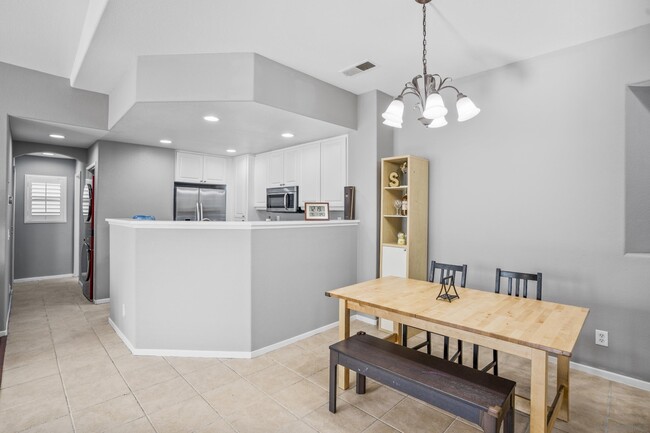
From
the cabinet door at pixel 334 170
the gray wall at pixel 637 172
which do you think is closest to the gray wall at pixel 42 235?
the cabinet door at pixel 334 170

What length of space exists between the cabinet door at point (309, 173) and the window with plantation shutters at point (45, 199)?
16.3 ft

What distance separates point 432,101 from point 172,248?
253cm

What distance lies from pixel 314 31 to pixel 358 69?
2.72 feet

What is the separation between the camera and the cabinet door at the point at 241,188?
19.0 ft

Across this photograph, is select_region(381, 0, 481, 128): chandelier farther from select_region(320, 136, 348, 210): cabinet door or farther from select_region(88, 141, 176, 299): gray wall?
select_region(88, 141, 176, 299): gray wall

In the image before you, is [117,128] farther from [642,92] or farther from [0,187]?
[642,92]

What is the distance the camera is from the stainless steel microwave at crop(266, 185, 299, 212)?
488cm

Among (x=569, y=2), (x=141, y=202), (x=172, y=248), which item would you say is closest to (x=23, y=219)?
(x=141, y=202)

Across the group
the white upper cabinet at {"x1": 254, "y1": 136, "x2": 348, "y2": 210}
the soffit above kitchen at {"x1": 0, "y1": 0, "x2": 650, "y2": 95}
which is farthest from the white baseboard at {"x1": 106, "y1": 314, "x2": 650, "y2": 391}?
the soffit above kitchen at {"x1": 0, "y1": 0, "x2": 650, "y2": 95}

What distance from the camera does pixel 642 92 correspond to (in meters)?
2.68

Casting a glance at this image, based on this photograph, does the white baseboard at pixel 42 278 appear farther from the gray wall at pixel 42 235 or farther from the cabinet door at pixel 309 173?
the cabinet door at pixel 309 173

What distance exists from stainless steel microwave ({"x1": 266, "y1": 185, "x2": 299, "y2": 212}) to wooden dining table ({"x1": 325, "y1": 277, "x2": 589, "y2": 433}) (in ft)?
7.94

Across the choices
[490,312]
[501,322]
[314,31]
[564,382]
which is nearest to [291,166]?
[314,31]

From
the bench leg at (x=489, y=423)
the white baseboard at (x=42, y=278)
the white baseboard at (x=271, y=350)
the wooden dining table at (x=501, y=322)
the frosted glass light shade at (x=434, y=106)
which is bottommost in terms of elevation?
the white baseboard at (x=271, y=350)
